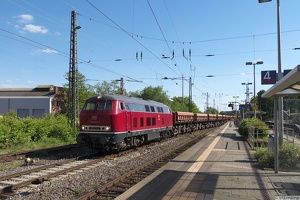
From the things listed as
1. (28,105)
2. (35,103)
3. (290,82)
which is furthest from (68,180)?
(28,105)

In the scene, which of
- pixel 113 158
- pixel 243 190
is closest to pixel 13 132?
pixel 113 158

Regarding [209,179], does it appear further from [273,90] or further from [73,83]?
[73,83]

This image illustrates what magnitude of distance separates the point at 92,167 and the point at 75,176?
1.87 metres

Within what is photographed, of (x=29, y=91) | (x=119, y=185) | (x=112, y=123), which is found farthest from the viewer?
(x=29, y=91)

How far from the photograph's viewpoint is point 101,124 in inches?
582

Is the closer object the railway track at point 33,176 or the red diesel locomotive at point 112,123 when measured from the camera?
the railway track at point 33,176

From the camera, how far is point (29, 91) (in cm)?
7275

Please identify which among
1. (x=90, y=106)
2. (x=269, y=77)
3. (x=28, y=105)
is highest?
(x=269, y=77)

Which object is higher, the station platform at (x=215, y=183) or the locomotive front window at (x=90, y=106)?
the locomotive front window at (x=90, y=106)

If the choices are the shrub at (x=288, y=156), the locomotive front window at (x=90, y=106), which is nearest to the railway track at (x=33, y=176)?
the locomotive front window at (x=90, y=106)

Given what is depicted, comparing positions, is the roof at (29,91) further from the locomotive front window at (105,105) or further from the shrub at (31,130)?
the locomotive front window at (105,105)

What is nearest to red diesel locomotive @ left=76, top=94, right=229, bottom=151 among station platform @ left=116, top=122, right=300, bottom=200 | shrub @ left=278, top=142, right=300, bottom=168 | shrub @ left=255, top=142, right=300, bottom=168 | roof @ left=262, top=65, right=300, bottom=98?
station platform @ left=116, top=122, right=300, bottom=200

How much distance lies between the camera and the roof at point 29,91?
67.6m

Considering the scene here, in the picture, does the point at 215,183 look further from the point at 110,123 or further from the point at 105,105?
the point at 105,105
